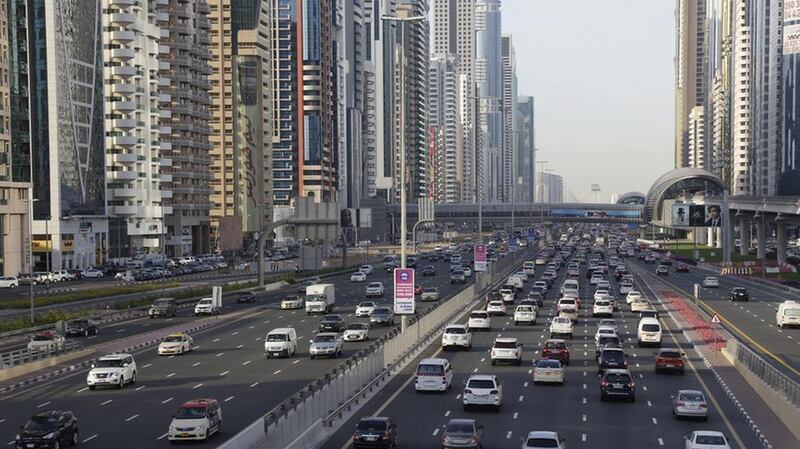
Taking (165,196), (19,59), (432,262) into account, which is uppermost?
(19,59)

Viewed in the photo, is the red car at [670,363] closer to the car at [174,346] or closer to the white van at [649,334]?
the white van at [649,334]

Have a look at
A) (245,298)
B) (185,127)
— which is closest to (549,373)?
(245,298)

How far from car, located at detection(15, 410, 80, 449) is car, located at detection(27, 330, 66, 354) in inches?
818

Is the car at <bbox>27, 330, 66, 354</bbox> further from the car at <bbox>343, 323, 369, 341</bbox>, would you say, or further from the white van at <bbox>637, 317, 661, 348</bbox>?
the white van at <bbox>637, 317, 661, 348</bbox>

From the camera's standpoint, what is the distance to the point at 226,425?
33.7 m

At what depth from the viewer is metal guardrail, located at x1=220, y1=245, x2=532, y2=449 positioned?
2664cm

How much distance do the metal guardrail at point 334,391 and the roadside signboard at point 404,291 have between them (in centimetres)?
141

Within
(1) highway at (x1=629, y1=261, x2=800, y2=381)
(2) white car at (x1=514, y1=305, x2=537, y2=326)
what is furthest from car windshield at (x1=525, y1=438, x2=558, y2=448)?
(2) white car at (x1=514, y1=305, x2=537, y2=326)

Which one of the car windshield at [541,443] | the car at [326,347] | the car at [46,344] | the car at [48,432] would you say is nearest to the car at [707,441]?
the car windshield at [541,443]

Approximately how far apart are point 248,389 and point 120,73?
381 feet

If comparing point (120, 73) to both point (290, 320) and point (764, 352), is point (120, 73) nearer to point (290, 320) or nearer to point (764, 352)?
point (290, 320)

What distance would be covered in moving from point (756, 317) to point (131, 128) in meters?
99.8

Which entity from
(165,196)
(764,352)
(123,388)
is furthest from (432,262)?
(123,388)

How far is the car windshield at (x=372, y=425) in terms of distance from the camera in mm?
28922
